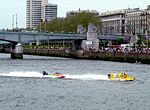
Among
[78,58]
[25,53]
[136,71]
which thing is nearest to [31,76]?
[136,71]

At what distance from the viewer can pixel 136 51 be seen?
121438 millimetres

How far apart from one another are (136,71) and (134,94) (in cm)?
3154

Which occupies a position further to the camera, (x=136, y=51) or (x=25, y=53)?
(x=25, y=53)

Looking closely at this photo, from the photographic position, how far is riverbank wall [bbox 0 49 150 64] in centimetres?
11712

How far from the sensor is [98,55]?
135m

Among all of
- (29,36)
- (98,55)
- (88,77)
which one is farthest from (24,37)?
(88,77)

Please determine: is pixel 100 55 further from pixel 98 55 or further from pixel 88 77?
pixel 88 77

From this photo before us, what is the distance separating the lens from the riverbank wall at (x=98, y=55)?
11712 centimetres

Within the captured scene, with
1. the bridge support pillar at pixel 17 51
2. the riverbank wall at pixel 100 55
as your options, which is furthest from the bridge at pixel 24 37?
the riverbank wall at pixel 100 55

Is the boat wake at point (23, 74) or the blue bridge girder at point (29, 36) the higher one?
the blue bridge girder at point (29, 36)

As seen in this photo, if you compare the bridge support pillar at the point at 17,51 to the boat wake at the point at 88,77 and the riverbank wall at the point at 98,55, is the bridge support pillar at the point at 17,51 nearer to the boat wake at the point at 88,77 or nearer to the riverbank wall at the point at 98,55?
the riverbank wall at the point at 98,55

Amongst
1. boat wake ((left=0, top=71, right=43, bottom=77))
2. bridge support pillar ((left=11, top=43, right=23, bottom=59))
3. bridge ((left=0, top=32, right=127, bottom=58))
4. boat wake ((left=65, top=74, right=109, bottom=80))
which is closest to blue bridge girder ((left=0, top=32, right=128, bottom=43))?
bridge ((left=0, top=32, right=127, bottom=58))

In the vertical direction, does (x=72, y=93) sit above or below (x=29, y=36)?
below

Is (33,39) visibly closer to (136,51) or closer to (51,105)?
(136,51)
